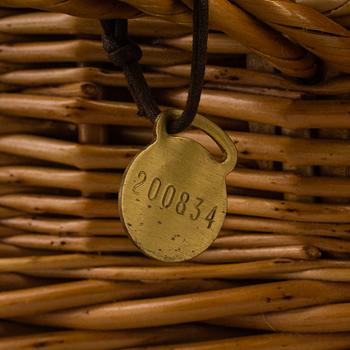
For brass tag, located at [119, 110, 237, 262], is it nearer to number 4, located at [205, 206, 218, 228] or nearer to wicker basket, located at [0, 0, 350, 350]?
number 4, located at [205, 206, 218, 228]

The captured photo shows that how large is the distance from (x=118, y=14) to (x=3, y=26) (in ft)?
0.71

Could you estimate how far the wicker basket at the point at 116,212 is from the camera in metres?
0.61

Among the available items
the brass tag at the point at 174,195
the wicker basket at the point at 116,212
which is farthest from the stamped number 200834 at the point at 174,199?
the wicker basket at the point at 116,212

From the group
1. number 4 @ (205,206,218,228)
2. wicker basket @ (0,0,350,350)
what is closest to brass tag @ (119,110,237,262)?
number 4 @ (205,206,218,228)

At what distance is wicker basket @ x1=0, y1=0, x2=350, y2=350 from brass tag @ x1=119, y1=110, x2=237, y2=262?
0.11 metres

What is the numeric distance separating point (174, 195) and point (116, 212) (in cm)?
16

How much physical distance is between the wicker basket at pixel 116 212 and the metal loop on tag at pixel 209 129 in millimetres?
92

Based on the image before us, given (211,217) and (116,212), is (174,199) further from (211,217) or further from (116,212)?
(116,212)

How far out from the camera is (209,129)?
0.52 metres

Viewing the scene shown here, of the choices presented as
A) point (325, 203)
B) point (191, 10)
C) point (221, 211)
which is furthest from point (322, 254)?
point (191, 10)

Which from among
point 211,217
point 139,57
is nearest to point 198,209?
point 211,217

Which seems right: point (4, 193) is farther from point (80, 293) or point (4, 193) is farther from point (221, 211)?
point (221, 211)

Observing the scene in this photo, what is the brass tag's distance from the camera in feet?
1.65

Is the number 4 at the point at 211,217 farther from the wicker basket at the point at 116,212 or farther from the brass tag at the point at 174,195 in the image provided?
the wicker basket at the point at 116,212
